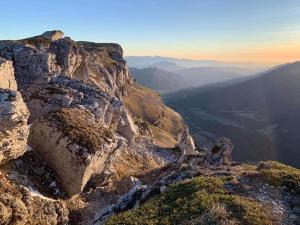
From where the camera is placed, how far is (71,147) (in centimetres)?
2828

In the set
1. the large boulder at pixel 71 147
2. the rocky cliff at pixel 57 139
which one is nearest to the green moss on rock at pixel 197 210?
the rocky cliff at pixel 57 139

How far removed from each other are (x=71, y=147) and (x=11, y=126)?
4476 mm

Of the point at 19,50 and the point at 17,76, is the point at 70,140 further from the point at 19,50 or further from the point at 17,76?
the point at 19,50

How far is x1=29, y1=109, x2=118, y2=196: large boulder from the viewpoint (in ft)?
92.3

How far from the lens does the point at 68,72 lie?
6638 centimetres

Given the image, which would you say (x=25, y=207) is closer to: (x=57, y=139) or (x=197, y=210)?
(x=57, y=139)

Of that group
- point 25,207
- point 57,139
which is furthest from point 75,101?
point 25,207

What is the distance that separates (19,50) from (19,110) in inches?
968

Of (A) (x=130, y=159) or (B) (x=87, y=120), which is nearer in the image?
(B) (x=87, y=120)

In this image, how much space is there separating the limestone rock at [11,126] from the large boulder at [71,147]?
2230mm

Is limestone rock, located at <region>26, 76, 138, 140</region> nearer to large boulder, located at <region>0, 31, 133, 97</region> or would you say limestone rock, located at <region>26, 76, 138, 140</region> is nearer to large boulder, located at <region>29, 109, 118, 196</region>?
large boulder, located at <region>0, 31, 133, 97</region>

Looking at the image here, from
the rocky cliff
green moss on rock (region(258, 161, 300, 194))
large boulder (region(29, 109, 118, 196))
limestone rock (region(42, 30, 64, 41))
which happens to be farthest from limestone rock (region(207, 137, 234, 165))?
limestone rock (region(42, 30, 64, 41))

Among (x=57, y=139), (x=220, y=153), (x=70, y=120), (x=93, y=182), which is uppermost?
(x=70, y=120)

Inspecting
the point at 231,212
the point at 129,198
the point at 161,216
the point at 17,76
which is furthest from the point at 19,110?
the point at 17,76
